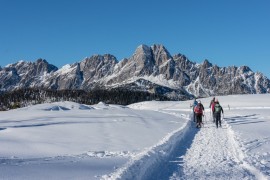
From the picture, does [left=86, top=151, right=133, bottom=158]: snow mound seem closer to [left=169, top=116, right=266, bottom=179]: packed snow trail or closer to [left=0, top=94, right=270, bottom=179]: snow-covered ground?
[left=0, top=94, right=270, bottom=179]: snow-covered ground

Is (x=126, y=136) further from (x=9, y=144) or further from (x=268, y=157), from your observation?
(x=268, y=157)

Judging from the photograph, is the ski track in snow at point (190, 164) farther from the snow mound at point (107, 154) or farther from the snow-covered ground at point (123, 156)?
the snow mound at point (107, 154)

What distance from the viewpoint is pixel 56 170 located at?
1073cm

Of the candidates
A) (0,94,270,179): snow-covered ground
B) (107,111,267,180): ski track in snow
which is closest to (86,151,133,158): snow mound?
(0,94,270,179): snow-covered ground

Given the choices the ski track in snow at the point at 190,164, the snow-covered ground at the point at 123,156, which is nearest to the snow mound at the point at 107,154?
the snow-covered ground at the point at 123,156

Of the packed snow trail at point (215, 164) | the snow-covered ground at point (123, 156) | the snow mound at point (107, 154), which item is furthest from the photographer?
the snow mound at point (107, 154)

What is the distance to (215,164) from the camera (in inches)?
499

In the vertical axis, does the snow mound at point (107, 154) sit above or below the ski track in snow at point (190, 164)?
above

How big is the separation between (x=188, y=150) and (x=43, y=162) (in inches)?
254

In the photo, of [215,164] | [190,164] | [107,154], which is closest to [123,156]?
[107,154]

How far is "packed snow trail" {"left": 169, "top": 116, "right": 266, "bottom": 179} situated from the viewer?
1101cm

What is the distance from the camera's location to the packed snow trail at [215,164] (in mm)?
11008

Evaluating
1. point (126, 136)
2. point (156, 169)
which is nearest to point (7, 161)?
point (156, 169)

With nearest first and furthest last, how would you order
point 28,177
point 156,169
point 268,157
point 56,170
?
1. point 28,177
2. point 56,170
3. point 156,169
4. point 268,157
